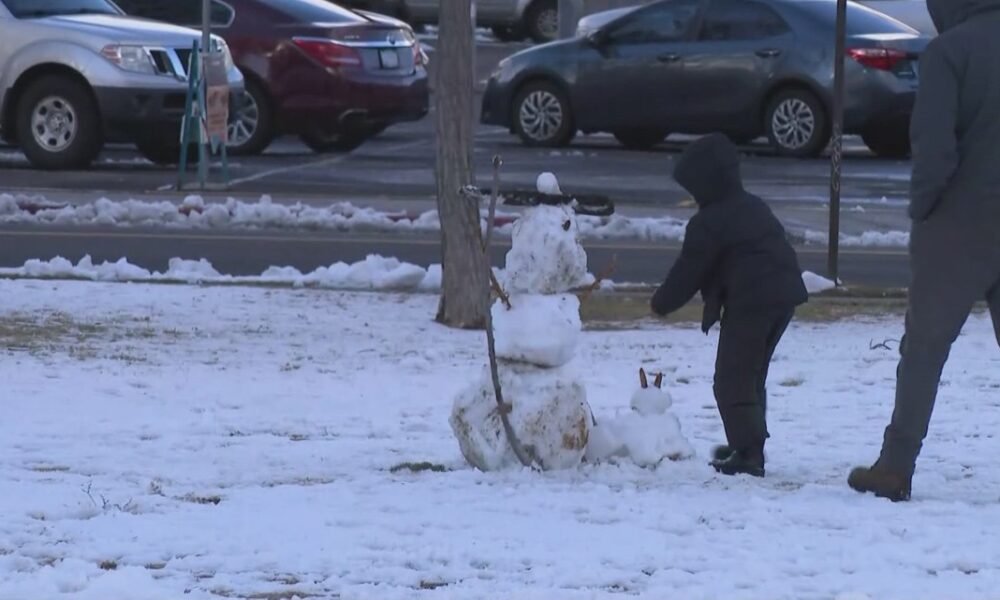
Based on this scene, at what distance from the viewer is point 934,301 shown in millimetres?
5625

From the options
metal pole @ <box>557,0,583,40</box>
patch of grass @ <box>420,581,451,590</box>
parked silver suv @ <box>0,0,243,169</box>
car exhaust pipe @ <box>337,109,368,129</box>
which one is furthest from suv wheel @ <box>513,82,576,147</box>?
patch of grass @ <box>420,581,451,590</box>

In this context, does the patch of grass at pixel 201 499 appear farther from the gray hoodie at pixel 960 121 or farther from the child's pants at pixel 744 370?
the gray hoodie at pixel 960 121

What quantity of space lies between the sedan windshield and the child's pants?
10745mm

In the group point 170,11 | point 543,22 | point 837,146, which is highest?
point 170,11

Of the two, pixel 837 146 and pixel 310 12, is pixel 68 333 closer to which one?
pixel 837 146

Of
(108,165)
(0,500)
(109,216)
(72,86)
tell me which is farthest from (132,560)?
(108,165)

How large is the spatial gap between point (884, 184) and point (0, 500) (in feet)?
36.7

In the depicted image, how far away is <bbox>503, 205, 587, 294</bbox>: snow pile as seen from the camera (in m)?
5.84

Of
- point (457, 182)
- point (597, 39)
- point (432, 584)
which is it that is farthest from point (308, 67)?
point (432, 584)

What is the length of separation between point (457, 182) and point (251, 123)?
835 centimetres

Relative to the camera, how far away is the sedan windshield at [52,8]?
15.8 meters

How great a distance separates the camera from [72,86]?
1544cm

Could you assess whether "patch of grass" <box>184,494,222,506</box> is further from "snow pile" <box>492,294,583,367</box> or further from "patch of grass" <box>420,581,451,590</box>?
"patch of grass" <box>420,581,451,590</box>

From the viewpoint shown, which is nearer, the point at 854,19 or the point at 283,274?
the point at 283,274
